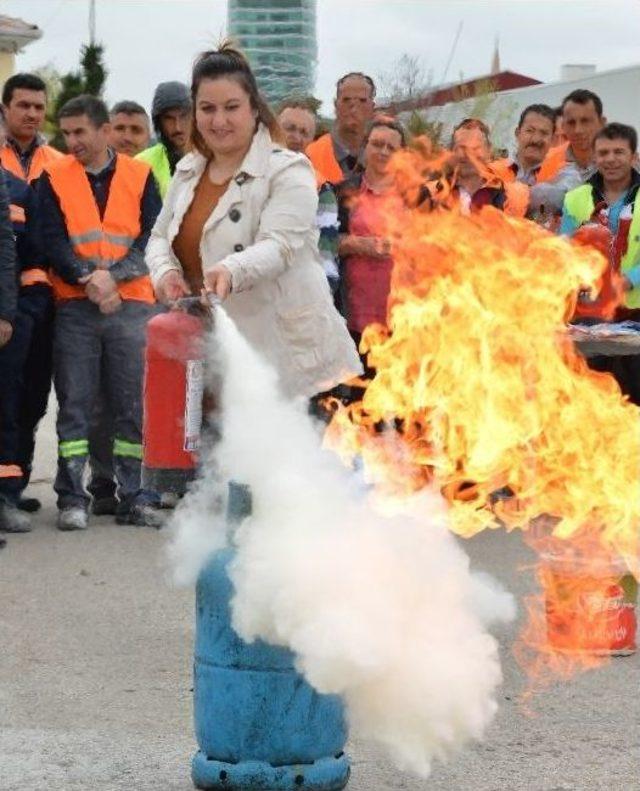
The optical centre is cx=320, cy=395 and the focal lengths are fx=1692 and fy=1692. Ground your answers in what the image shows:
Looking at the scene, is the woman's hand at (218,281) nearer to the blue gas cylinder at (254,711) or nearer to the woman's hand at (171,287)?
the woman's hand at (171,287)

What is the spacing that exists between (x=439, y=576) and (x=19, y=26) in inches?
1843

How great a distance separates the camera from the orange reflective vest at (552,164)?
33.2 ft

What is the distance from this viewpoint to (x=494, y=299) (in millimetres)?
6023

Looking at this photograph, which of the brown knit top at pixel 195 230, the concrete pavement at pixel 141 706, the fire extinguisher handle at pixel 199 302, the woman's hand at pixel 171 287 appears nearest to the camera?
the concrete pavement at pixel 141 706

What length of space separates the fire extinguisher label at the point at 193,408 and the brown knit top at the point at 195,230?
708 mm

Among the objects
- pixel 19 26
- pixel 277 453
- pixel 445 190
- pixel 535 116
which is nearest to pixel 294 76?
pixel 535 116

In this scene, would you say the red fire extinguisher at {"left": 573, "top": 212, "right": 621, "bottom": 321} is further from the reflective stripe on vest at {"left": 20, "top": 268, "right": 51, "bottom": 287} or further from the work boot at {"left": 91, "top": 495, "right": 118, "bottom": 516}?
the reflective stripe on vest at {"left": 20, "top": 268, "right": 51, "bottom": 287}

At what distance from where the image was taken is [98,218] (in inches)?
358

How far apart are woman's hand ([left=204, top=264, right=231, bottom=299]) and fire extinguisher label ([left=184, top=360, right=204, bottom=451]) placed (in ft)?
0.81

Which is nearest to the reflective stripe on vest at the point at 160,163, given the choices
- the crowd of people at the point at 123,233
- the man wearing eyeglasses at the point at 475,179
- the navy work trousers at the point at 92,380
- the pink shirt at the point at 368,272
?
the crowd of people at the point at 123,233

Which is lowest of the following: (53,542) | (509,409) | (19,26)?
(53,542)

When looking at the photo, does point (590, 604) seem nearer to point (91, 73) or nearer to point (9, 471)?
point (9, 471)

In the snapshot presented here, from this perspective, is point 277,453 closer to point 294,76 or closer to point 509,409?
point 509,409

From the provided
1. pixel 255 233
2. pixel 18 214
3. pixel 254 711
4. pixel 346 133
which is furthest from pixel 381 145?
pixel 254 711
